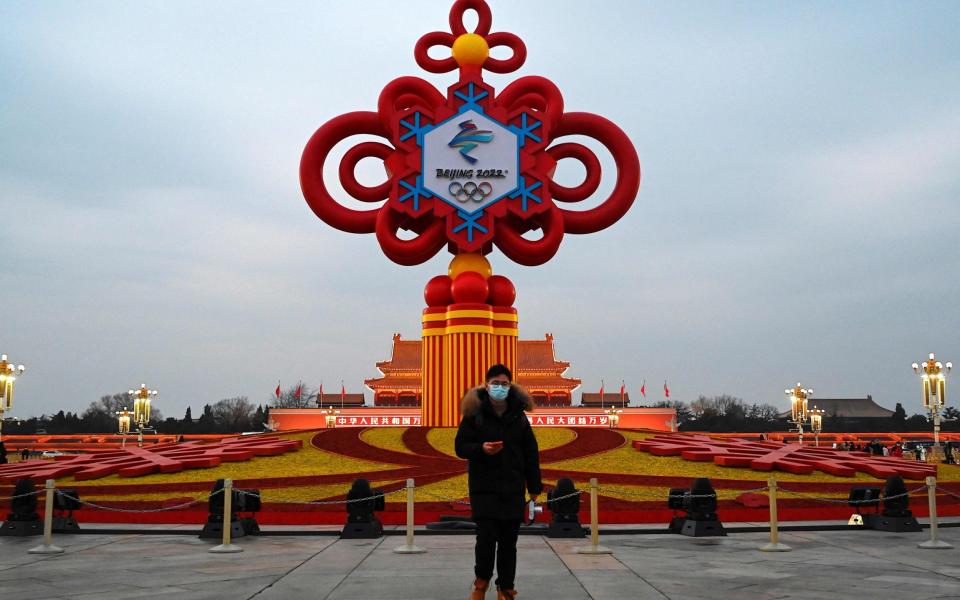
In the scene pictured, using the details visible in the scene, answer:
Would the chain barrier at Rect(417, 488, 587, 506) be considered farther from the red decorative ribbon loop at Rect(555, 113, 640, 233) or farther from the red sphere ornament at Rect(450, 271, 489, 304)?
the red decorative ribbon loop at Rect(555, 113, 640, 233)

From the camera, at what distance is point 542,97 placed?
1027 inches

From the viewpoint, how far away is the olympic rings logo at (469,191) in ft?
82.0

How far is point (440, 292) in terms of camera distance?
25531 mm

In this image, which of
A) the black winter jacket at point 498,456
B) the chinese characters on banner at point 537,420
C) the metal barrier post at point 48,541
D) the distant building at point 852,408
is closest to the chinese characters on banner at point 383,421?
the chinese characters on banner at point 537,420

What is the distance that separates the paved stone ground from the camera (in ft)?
23.5

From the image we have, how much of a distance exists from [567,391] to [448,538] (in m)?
38.7

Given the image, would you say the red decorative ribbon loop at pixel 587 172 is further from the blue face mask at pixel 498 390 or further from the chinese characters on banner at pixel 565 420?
the blue face mask at pixel 498 390

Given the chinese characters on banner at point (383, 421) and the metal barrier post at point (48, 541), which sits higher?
the chinese characters on banner at point (383, 421)

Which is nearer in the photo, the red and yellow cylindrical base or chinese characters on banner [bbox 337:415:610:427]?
the red and yellow cylindrical base

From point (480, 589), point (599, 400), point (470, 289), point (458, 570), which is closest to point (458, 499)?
point (458, 570)

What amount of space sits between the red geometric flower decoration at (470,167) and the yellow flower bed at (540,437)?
5.25 metres

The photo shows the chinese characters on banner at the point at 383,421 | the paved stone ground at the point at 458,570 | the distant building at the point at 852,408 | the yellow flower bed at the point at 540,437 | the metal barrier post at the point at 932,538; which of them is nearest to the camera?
the paved stone ground at the point at 458,570

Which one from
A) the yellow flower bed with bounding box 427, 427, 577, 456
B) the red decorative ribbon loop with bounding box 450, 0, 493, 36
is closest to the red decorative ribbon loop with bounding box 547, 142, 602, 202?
the red decorative ribbon loop with bounding box 450, 0, 493, 36

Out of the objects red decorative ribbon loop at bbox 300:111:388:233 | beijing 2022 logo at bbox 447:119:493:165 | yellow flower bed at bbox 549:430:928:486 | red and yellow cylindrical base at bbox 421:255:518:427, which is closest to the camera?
yellow flower bed at bbox 549:430:928:486
